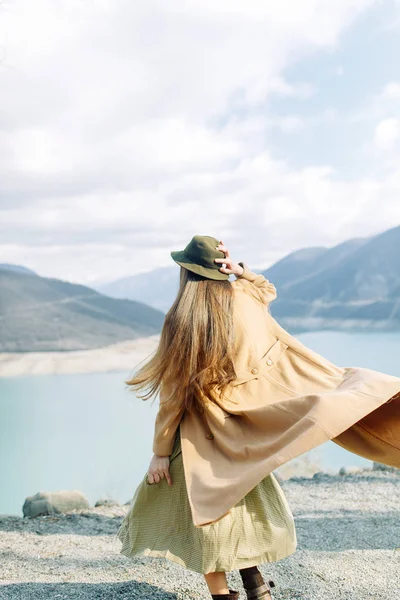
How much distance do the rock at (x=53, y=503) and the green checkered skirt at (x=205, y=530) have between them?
338cm

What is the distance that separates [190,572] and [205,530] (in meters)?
1.33

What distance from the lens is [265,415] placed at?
8.82 feet

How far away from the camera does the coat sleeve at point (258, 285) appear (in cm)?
303

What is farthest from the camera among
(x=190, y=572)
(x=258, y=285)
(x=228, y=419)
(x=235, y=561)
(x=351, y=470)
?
(x=351, y=470)

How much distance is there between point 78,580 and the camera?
3773 mm

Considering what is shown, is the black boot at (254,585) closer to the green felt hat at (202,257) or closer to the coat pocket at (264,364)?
the coat pocket at (264,364)

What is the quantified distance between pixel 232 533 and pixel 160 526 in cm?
38

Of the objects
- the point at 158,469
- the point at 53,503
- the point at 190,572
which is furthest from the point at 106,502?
the point at 158,469

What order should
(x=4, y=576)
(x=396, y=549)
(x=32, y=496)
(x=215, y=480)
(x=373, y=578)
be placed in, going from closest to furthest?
(x=215, y=480)
(x=373, y=578)
(x=4, y=576)
(x=396, y=549)
(x=32, y=496)

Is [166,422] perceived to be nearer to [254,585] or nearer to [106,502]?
[254,585]

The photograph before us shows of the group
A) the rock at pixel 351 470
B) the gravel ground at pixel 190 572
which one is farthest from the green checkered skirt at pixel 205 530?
the rock at pixel 351 470

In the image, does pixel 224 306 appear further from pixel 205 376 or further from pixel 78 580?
pixel 78 580

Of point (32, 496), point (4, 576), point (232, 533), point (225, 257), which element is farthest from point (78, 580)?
point (32, 496)

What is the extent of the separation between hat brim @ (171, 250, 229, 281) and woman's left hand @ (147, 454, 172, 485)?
852mm
